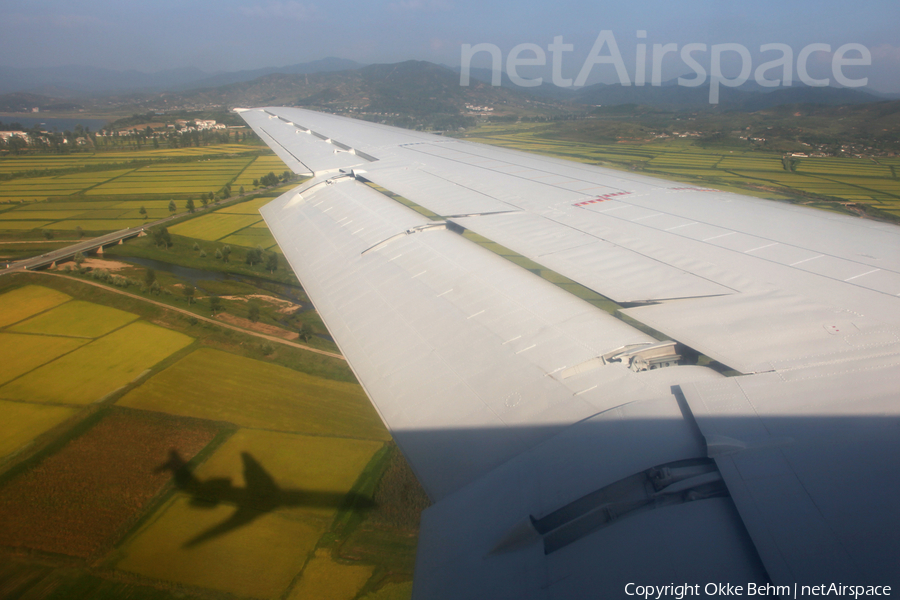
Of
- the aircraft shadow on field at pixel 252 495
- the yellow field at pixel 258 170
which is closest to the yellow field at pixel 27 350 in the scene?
the aircraft shadow on field at pixel 252 495

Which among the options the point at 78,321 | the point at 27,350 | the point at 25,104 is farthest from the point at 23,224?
the point at 25,104

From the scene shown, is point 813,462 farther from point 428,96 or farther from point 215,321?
point 428,96

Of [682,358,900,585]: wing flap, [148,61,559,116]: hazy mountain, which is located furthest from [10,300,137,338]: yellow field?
[148,61,559,116]: hazy mountain

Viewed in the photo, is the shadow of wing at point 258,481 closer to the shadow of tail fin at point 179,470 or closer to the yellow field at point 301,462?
the yellow field at point 301,462

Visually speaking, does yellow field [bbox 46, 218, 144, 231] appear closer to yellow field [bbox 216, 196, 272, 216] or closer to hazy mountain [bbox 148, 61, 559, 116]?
yellow field [bbox 216, 196, 272, 216]

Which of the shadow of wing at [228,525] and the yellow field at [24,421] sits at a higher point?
the yellow field at [24,421]

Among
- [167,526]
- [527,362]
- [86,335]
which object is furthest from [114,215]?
[527,362]
